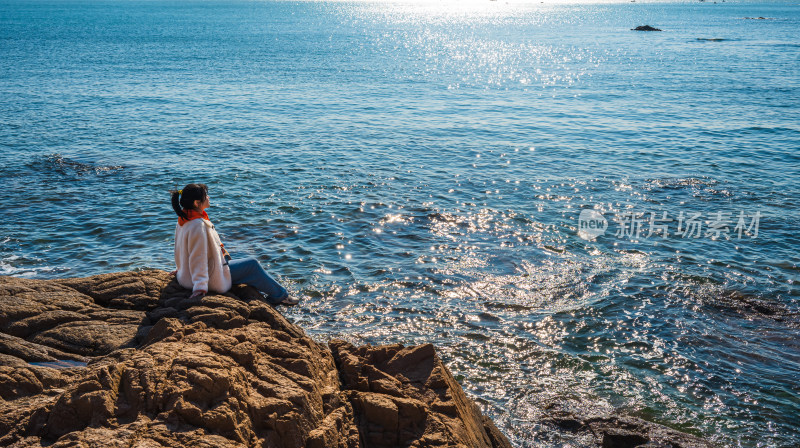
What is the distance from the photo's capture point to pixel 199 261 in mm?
9750

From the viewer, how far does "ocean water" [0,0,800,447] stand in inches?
496

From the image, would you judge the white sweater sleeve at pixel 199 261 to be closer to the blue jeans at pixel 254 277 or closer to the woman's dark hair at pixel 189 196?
the woman's dark hair at pixel 189 196

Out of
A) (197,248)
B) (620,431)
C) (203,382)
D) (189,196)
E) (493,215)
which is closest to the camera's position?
(203,382)

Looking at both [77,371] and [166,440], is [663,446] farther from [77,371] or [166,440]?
[77,371]

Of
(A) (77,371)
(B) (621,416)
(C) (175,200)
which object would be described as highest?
(C) (175,200)

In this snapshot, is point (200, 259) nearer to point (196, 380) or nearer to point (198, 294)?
point (198, 294)

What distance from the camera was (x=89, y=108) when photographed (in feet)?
127

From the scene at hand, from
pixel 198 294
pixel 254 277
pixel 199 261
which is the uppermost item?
pixel 199 261

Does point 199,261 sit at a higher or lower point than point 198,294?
higher

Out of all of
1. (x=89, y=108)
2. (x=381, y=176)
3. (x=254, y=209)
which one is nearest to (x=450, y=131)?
(x=381, y=176)

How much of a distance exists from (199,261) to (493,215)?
1333cm

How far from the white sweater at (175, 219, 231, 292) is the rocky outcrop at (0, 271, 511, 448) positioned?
1.29ft

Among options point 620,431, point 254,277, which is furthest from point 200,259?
point 620,431

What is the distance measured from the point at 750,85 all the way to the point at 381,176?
36.9 m
